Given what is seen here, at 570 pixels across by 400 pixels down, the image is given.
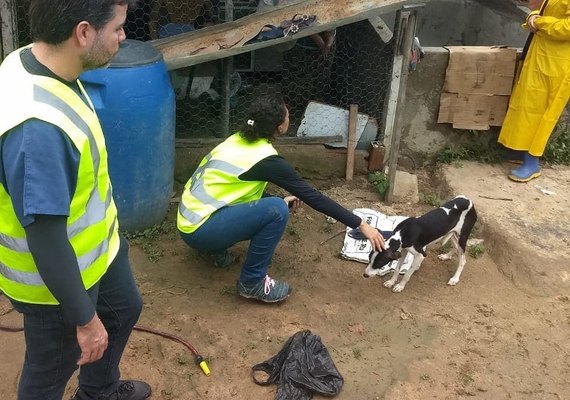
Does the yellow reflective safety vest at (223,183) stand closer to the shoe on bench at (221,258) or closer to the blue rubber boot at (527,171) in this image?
the shoe on bench at (221,258)

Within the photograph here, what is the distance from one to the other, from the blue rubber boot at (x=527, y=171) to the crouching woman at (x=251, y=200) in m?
2.48

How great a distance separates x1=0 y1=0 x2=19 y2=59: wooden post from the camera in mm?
4277

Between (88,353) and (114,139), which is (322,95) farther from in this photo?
(88,353)

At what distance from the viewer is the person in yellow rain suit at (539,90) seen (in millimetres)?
5078

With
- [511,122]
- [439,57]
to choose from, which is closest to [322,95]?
[439,57]

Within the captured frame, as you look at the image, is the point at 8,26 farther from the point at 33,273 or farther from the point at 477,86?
the point at 477,86

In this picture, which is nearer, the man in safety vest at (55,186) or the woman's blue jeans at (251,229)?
the man in safety vest at (55,186)

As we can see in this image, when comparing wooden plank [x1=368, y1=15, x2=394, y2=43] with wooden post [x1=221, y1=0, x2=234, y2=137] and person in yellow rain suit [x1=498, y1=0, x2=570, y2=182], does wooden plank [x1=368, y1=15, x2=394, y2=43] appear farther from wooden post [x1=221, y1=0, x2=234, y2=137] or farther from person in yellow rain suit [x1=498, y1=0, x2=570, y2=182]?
person in yellow rain suit [x1=498, y1=0, x2=570, y2=182]

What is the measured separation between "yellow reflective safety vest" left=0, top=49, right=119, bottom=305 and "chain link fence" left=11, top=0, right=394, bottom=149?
3.16 m

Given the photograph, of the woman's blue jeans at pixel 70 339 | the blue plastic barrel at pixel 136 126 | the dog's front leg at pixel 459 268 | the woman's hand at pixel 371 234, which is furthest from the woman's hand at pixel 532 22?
the woman's blue jeans at pixel 70 339

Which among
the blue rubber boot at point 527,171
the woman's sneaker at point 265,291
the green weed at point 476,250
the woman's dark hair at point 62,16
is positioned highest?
the woman's dark hair at point 62,16

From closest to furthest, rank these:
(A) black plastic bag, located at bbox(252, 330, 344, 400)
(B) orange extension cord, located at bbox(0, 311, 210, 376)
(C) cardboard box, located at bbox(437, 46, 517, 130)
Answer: (A) black plastic bag, located at bbox(252, 330, 344, 400) → (B) orange extension cord, located at bbox(0, 311, 210, 376) → (C) cardboard box, located at bbox(437, 46, 517, 130)

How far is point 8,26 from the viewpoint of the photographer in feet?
14.2

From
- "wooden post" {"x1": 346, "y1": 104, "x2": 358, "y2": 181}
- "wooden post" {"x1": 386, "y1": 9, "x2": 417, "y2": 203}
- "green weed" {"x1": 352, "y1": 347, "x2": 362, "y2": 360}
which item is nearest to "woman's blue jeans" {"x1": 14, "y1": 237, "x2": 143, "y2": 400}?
"green weed" {"x1": 352, "y1": 347, "x2": 362, "y2": 360}
